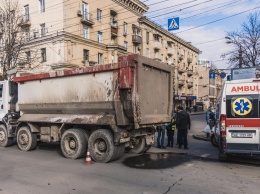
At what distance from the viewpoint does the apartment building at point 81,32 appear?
1252 inches

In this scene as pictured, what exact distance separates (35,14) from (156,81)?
97.8 ft

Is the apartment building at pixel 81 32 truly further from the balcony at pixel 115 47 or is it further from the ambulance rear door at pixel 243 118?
the ambulance rear door at pixel 243 118

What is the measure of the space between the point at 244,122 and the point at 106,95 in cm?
381

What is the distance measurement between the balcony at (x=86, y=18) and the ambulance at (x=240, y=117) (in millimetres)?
28562

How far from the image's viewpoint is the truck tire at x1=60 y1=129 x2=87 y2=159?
871 cm

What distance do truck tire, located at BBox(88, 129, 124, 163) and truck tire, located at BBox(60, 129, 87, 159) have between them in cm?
35

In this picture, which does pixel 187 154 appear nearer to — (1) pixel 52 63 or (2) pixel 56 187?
(2) pixel 56 187

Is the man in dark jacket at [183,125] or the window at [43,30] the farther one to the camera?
the window at [43,30]

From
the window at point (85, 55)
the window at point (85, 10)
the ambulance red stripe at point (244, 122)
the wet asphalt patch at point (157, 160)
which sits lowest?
the wet asphalt patch at point (157, 160)

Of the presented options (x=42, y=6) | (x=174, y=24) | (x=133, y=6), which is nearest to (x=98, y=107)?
(x=174, y=24)

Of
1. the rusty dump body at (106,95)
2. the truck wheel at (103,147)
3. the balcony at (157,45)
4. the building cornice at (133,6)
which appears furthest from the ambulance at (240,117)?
the balcony at (157,45)

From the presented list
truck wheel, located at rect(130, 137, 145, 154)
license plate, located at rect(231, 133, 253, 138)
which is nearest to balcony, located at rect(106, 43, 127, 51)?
truck wheel, located at rect(130, 137, 145, 154)

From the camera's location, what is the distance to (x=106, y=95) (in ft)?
27.0

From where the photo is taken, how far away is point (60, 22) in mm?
31812
